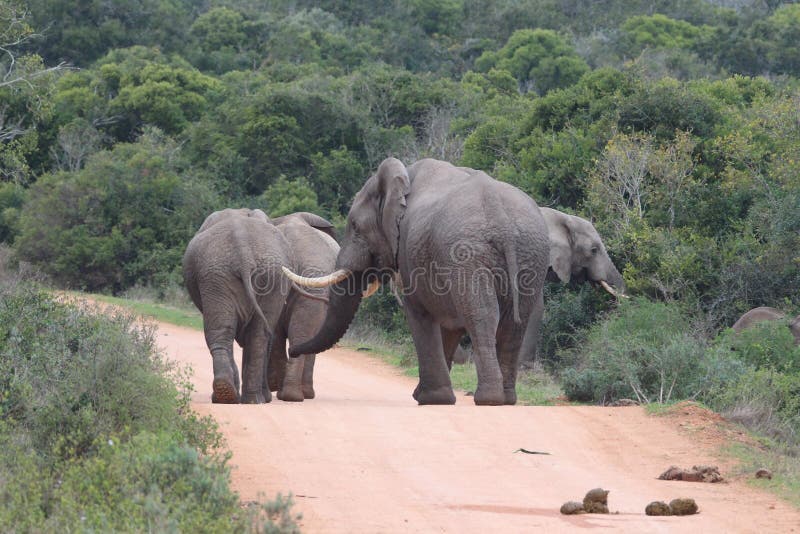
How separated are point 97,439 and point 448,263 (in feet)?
14.2

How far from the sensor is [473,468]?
848cm

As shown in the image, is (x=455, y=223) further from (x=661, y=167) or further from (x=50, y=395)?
(x=661, y=167)

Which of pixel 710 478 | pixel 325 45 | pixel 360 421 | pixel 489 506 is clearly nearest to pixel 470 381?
pixel 360 421

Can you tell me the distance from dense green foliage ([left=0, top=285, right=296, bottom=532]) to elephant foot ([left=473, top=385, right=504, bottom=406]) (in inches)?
110

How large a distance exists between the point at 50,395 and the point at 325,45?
40.3 meters

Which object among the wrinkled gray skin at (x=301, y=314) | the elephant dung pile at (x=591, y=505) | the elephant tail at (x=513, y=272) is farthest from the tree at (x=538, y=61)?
the elephant dung pile at (x=591, y=505)

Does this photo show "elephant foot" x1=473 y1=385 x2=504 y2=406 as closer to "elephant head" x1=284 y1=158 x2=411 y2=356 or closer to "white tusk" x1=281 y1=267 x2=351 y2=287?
"elephant head" x1=284 y1=158 x2=411 y2=356

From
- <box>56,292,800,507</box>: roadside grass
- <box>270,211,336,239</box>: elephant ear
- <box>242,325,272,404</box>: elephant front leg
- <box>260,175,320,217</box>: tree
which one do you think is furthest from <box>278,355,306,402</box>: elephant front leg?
<box>260,175,320,217</box>: tree

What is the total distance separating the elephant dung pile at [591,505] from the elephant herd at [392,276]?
4.01 metres

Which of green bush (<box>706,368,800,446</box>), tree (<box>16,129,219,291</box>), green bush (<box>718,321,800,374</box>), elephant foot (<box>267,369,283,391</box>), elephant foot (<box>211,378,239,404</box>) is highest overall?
green bush (<box>706,368,800,446</box>)

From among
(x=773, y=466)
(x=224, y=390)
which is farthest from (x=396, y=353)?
(x=773, y=466)

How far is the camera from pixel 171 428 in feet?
27.9

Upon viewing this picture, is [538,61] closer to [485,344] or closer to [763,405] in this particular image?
[485,344]

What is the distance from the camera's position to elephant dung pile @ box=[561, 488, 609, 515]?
7.33 metres
